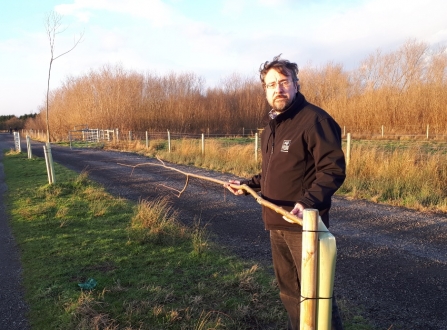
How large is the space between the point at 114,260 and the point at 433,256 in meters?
4.13

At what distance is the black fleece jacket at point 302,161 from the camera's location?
6.37ft

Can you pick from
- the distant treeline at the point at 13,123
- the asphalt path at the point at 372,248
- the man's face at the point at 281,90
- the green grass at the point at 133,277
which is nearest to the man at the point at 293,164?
the man's face at the point at 281,90

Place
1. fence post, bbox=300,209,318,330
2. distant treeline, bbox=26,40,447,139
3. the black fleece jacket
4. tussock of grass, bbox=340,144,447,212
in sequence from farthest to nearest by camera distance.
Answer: distant treeline, bbox=26,40,447,139, tussock of grass, bbox=340,144,447,212, the black fleece jacket, fence post, bbox=300,209,318,330

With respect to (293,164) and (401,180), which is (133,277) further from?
(401,180)

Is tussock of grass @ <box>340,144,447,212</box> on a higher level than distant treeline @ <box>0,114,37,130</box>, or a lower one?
lower

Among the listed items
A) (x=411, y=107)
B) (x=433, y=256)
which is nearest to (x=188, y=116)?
(x=411, y=107)

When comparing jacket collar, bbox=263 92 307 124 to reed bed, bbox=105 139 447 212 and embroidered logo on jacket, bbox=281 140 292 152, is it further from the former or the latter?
reed bed, bbox=105 139 447 212

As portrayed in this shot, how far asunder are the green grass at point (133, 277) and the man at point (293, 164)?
1.00m

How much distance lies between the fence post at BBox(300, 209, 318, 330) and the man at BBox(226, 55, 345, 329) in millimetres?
233

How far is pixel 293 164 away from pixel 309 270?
0.65m

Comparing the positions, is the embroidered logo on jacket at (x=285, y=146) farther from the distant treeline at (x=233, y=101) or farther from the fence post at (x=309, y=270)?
the distant treeline at (x=233, y=101)

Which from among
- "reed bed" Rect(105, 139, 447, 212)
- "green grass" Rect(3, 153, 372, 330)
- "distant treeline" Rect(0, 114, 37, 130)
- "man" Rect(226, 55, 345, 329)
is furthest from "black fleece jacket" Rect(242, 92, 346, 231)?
"distant treeline" Rect(0, 114, 37, 130)

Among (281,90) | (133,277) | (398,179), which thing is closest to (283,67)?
(281,90)

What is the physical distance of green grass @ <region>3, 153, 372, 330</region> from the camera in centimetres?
308
